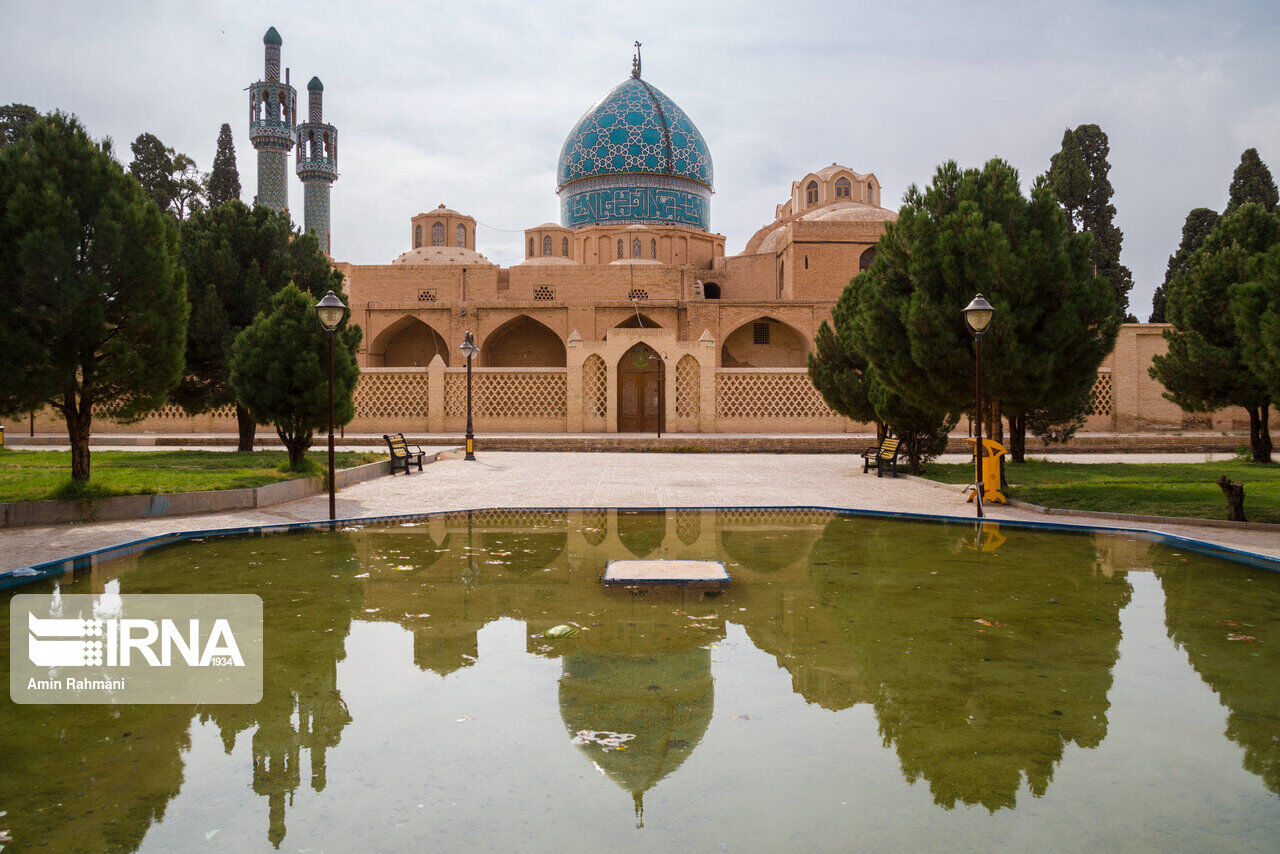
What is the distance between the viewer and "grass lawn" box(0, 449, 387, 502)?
7943 mm

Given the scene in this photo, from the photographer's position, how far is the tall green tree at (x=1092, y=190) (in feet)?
83.4

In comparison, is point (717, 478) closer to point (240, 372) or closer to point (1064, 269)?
point (1064, 269)

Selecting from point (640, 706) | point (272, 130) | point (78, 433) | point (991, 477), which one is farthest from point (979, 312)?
point (272, 130)

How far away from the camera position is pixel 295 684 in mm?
3270

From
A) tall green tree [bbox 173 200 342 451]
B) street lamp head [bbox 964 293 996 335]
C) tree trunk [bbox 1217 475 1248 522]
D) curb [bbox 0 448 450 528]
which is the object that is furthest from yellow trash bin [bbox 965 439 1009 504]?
tall green tree [bbox 173 200 342 451]

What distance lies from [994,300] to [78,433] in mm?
9160

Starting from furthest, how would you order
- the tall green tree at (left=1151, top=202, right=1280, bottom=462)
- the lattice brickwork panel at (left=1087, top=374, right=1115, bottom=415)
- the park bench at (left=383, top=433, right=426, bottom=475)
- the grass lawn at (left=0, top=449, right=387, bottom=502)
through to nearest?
the lattice brickwork panel at (left=1087, top=374, right=1115, bottom=415) < the tall green tree at (left=1151, top=202, right=1280, bottom=462) < the park bench at (left=383, top=433, right=426, bottom=475) < the grass lawn at (left=0, top=449, right=387, bottom=502)

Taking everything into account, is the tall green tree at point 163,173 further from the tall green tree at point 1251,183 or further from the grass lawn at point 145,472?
the tall green tree at point 1251,183

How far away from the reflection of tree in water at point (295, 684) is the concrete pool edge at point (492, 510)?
135 centimetres

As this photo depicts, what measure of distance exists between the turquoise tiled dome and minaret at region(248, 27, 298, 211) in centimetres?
1159

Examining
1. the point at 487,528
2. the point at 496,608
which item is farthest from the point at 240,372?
the point at 496,608

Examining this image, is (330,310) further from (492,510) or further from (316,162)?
(316,162)

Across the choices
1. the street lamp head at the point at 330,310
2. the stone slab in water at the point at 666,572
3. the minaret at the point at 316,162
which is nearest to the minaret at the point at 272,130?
the minaret at the point at 316,162

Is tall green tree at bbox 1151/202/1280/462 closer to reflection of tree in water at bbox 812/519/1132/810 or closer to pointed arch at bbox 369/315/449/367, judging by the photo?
reflection of tree in water at bbox 812/519/1132/810
